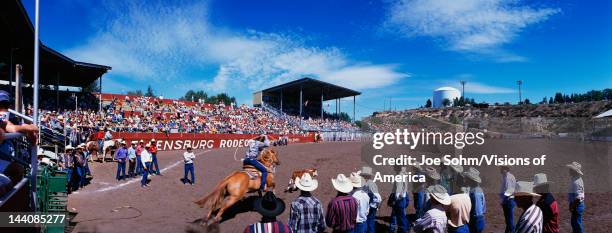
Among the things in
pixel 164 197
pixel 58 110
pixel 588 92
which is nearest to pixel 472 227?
pixel 164 197

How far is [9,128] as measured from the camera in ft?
14.0

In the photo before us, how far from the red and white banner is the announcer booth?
16.9m

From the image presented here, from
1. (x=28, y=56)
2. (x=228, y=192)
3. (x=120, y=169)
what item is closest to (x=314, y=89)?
(x=28, y=56)

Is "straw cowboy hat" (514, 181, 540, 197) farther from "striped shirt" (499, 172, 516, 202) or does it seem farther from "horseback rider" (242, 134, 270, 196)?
Result: "horseback rider" (242, 134, 270, 196)

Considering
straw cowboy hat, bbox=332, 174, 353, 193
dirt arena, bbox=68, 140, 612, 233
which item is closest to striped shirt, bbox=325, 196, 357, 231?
straw cowboy hat, bbox=332, 174, 353, 193

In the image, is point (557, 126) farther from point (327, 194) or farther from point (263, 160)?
point (263, 160)

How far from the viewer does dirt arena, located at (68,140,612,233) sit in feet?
30.2

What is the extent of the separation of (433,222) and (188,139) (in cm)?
2603

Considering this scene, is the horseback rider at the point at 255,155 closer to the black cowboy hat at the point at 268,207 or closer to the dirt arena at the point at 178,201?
the dirt arena at the point at 178,201

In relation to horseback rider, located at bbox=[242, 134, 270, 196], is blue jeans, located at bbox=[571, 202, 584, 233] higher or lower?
lower

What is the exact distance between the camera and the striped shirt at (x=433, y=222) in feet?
14.6

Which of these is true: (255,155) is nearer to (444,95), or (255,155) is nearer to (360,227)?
(360,227)

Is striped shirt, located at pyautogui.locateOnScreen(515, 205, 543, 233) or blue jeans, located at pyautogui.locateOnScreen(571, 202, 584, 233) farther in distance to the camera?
blue jeans, located at pyautogui.locateOnScreen(571, 202, 584, 233)

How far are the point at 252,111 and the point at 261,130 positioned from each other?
315 inches
